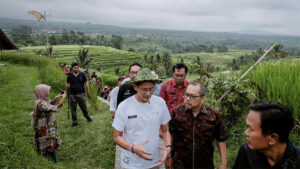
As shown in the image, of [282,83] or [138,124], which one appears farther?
[282,83]

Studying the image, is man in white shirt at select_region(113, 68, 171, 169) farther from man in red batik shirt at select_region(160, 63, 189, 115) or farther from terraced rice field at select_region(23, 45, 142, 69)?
terraced rice field at select_region(23, 45, 142, 69)

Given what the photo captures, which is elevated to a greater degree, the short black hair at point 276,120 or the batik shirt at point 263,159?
the short black hair at point 276,120

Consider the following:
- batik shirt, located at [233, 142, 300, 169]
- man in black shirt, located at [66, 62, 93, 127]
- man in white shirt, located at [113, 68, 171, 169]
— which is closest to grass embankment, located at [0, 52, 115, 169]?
man in black shirt, located at [66, 62, 93, 127]

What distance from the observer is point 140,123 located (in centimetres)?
230

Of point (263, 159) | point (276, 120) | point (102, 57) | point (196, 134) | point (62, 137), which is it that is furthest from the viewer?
point (102, 57)

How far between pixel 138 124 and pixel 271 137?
126cm

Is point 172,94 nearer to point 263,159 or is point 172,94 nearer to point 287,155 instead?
point 263,159

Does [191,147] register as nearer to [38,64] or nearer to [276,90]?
[276,90]

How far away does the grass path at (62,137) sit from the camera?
3.34 m

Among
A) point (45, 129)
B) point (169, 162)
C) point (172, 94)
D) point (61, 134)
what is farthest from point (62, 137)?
point (169, 162)

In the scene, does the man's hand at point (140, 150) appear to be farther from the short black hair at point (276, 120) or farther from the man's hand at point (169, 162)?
the short black hair at point (276, 120)

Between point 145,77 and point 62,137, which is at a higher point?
point 145,77

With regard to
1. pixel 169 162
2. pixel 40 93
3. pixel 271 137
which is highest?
pixel 271 137

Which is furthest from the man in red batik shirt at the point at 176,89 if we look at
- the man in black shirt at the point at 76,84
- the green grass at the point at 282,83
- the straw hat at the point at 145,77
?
the man in black shirt at the point at 76,84
